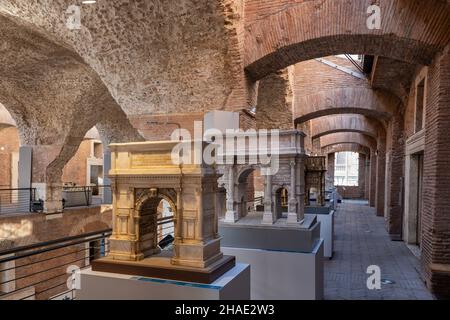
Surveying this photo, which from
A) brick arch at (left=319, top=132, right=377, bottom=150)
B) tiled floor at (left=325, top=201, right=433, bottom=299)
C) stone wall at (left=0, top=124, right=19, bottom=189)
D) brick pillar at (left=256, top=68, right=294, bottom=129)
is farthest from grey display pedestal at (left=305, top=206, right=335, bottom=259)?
stone wall at (left=0, top=124, right=19, bottom=189)

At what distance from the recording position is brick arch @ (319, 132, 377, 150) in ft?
71.7

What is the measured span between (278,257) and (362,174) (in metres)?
26.2

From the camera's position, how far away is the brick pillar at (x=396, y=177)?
38.6 feet

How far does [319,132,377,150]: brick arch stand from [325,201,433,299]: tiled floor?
31.6ft

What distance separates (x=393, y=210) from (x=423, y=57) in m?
6.39

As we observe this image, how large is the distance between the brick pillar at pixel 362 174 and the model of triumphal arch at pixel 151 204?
27.2 m

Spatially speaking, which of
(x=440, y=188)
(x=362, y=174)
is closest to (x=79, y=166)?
(x=440, y=188)

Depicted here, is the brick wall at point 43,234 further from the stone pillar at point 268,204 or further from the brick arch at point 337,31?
the brick arch at point 337,31

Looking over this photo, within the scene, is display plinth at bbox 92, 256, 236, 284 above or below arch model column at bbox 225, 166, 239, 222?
below

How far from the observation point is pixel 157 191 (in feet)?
12.3

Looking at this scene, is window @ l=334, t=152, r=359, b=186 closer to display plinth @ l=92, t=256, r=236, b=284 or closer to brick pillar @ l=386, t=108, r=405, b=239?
brick pillar @ l=386, t=108, r=405, b=239

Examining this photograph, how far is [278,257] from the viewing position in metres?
4.93
